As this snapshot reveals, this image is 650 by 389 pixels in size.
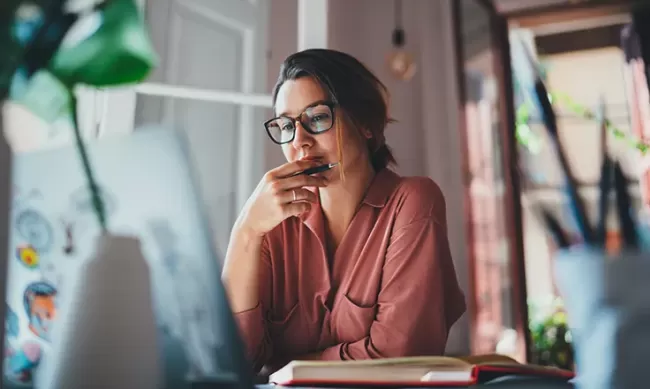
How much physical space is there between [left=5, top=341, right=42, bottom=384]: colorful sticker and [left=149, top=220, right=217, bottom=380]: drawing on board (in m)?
0.11

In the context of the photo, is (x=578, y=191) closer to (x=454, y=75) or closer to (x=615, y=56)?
(x=615, y=56)

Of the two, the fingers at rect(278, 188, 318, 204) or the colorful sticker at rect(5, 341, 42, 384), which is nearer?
the colorful sticker at rect(5, 341, 42, 384)

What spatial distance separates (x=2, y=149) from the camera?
43cm

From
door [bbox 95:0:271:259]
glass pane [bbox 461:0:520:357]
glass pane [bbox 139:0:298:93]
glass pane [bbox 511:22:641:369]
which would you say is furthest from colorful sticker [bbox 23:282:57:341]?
glass pane [bbox 461:0:520:357]

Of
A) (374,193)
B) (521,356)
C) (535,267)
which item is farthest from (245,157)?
(521,356)

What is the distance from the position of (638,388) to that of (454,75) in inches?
45.3

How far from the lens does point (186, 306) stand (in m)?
0.41

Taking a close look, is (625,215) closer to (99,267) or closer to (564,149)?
(564,149)

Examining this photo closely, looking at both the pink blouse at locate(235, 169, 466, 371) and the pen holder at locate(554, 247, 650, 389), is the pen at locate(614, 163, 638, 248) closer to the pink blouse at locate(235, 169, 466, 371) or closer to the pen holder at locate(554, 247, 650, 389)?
the pen holder at locate(554, 247, 650, 389)

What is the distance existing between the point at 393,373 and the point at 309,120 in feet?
1.45

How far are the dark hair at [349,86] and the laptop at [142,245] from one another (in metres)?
0.50

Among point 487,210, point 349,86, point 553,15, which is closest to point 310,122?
→ point 349,86

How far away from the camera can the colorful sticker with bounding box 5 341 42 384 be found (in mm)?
421

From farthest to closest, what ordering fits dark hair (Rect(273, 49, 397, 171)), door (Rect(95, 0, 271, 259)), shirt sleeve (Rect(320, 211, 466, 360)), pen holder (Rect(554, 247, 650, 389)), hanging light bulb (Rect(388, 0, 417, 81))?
hanging light bulb (Rect(388, 0, 417, 81)), dark hair (Rect(273, 49, 397, 171)), shirt sleeve (Rect(320, 211, 466, 360)), door (Rect(95, 0, 271, 259)), pen holder (Rect(554, 247, 650, 389))
